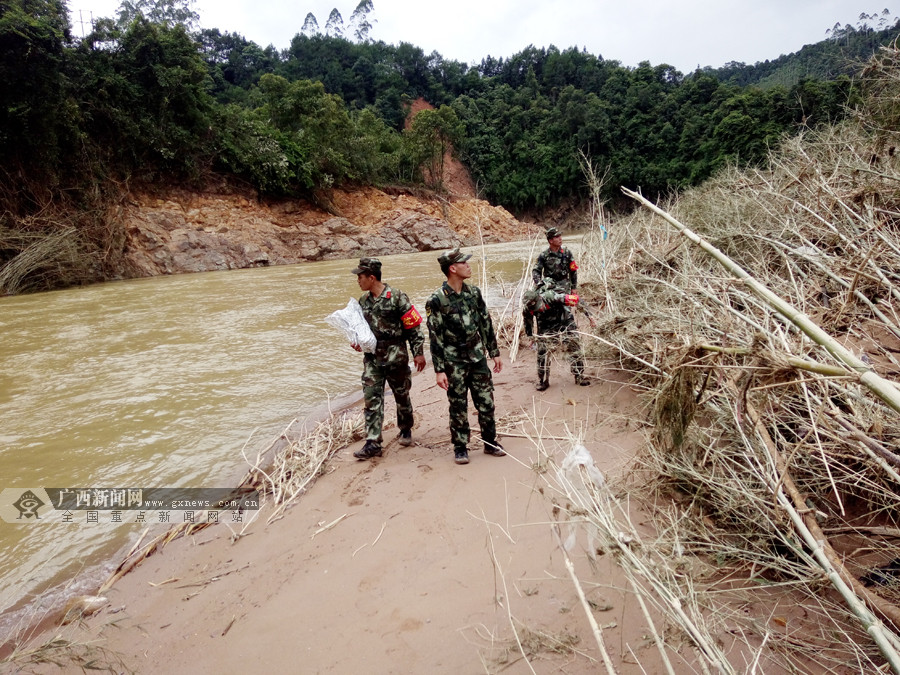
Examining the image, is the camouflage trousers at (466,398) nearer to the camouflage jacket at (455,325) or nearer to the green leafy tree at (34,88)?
the camouflage jacket at (455,325)

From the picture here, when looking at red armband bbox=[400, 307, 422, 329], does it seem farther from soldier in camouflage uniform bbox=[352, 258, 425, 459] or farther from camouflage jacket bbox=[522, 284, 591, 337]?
camouflage jacket bbox=[522, 284, 591, 337]

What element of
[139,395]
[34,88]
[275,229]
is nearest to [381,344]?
[139,395]

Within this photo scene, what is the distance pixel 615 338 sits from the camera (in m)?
4.75

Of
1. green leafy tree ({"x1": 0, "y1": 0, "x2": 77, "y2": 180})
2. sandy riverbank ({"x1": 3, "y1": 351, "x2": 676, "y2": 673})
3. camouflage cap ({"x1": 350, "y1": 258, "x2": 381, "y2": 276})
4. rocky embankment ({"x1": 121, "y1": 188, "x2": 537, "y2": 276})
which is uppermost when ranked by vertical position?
green leafy tree ({"x1": 0, "y1": 0, "x2": 77, "y2": 180})

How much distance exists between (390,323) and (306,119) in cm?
2890

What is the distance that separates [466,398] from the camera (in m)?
3.82

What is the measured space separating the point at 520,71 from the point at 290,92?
175 feet

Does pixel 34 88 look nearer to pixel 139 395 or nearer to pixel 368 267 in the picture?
pixel 139 395

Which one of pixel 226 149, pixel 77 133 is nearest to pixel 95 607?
pixel 77 133

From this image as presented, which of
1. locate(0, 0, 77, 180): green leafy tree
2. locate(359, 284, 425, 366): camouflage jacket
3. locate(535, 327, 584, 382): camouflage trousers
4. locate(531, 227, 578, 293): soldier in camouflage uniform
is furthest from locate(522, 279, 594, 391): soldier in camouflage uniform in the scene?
locate(0, 0, 77, 180): green leafy tree

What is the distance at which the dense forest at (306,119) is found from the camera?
16.4 meters

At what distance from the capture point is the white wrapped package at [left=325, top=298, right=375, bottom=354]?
13.0 ft

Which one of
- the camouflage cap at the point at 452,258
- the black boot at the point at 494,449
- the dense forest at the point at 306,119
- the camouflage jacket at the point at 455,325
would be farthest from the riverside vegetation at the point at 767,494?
the dense forest at the point at 306,119

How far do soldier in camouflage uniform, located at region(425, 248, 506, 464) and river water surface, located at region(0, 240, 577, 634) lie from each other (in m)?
1.90
